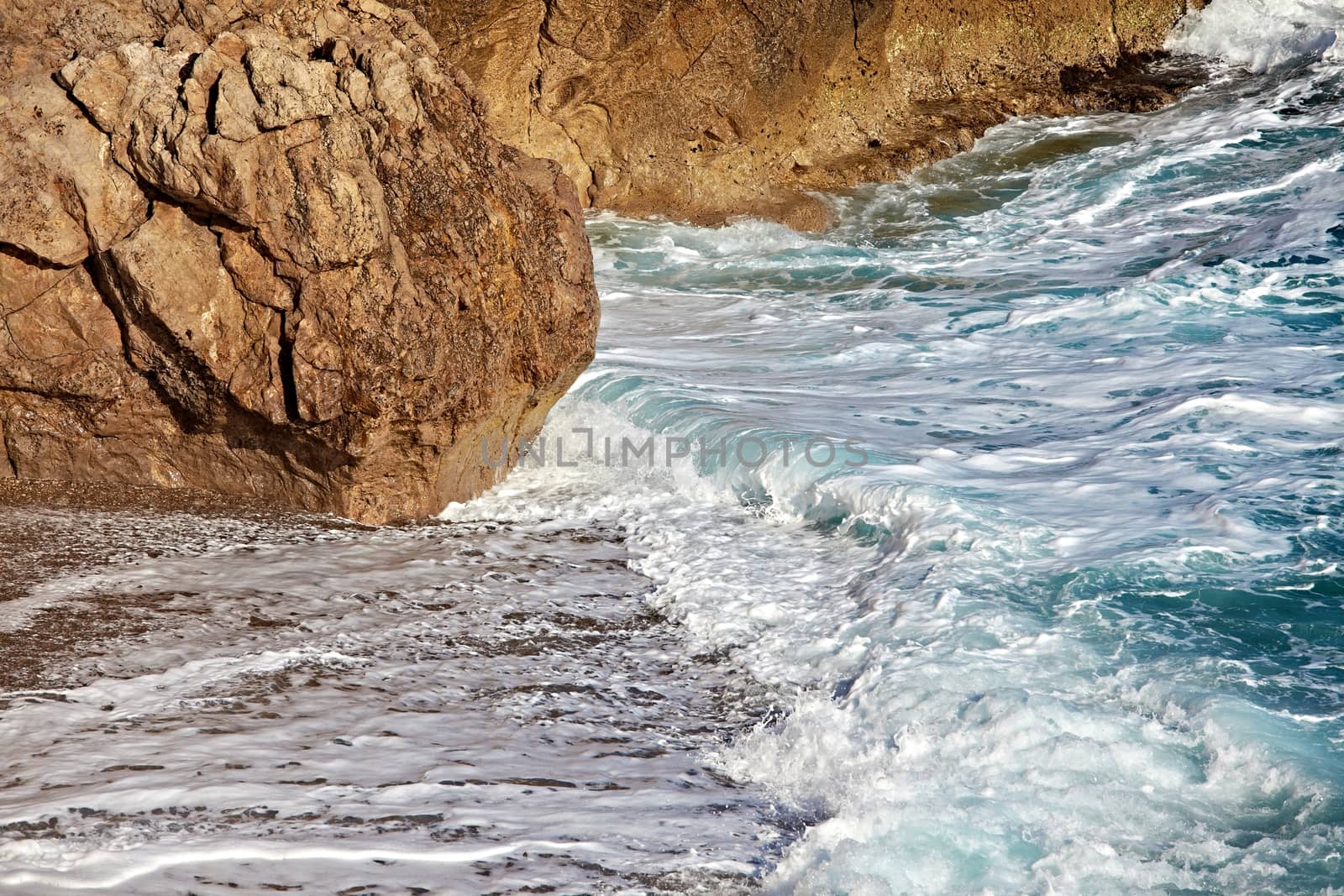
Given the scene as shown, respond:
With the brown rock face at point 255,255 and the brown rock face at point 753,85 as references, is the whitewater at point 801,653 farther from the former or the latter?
the brown rock face at point 753,85

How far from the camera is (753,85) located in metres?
11.5

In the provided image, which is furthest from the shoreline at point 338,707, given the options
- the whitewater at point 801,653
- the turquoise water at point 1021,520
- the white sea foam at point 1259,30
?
the white sea foam at point 1259,30

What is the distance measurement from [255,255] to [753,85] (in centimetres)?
794

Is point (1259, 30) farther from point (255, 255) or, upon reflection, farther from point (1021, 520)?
point (255, 255)

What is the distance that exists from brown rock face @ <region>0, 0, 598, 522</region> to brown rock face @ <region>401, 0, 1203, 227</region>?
18.1 feet

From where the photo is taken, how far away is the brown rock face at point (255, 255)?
4434 millimetres

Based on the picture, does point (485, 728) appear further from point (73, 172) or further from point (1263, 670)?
point (73, 172)

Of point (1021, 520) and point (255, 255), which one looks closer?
point (255, 255)

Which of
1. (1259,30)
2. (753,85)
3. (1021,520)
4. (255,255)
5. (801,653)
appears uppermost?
(1259,30)

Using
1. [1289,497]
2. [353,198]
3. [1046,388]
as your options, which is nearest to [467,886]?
[353,198]

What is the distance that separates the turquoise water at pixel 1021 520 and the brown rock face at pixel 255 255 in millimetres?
878

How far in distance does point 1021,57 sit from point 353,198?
10997 millimetres

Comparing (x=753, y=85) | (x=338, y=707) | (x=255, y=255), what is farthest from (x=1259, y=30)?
(x=338, y=707)

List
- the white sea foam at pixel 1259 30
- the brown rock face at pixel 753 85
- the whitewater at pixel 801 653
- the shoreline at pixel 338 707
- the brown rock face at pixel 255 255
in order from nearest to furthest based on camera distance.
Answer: the shoreline at pixel 338 707, the whitewater at pixel 801 653, the brown rock face at pixel 255 255, the brown rock face at pixel 753 85, the white sea foam at pixel 1259 30
